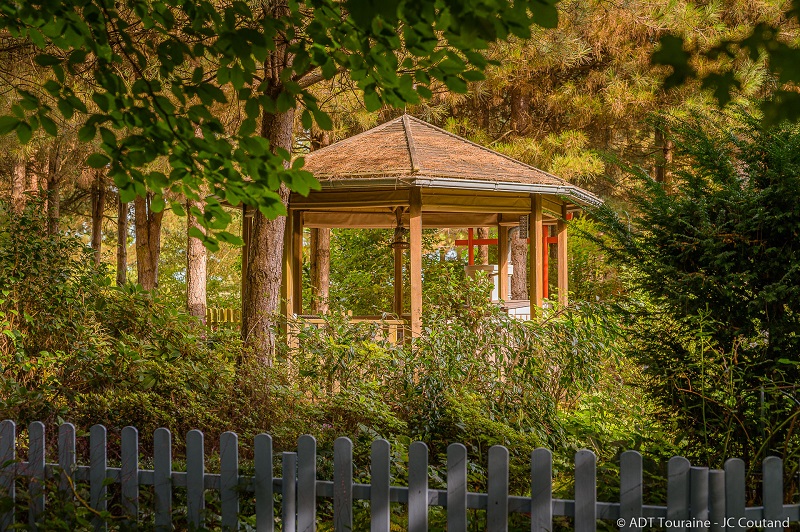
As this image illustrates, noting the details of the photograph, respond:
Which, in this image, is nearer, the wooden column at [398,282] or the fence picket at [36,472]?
the fence picket at [36,472]

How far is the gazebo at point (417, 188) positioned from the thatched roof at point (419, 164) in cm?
1

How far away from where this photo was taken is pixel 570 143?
57.1ft

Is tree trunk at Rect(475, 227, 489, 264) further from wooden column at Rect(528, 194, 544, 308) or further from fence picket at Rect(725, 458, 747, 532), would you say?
fence picket at Rect(725, 458, 747, 532)

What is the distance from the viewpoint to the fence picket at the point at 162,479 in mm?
3742

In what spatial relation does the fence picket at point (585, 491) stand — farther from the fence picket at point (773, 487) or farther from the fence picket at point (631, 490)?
the fence picket at point (773, 487)

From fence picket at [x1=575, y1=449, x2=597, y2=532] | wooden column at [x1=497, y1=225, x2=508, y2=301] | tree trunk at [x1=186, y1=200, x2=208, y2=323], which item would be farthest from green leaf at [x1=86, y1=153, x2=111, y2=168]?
tree trunk at [x1=186, y1=200, x2=208, y2=323]

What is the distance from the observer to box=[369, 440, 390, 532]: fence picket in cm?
344

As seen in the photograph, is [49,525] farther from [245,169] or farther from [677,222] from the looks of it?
[677,222]

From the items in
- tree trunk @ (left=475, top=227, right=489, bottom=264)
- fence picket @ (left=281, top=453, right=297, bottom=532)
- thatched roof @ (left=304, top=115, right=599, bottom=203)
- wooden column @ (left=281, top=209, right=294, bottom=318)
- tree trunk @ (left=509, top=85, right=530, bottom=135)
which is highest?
tree trunk @ (left=509, top=85, right=530, bottom=135)

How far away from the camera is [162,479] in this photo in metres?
3.78

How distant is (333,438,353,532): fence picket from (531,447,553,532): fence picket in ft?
2.62

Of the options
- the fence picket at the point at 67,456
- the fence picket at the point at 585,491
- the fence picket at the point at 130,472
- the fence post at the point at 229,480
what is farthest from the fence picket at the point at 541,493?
the fence picket at the point at 67,456

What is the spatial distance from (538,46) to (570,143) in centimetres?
270

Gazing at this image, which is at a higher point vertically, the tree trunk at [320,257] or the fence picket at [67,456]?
the tree trunk at [320,257]
